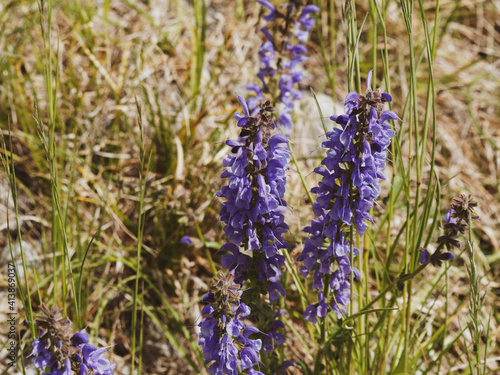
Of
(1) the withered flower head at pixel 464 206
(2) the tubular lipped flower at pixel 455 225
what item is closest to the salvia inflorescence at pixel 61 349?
(2) the tubular lipped flower at pixel 455 225

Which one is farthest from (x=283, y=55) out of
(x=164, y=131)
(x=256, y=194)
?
(x=256, y=194)

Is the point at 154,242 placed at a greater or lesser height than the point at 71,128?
lesser

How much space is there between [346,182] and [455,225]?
54 cm

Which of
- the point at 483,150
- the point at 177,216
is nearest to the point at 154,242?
the point at 177,216

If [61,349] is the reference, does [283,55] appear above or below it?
above

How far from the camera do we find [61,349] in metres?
1.51

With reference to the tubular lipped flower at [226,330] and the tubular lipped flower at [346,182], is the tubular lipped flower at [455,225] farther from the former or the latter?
the tubular lipped flower at [226,330]

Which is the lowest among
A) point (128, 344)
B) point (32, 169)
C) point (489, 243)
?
point (128, 344)

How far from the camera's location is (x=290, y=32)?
3.37 m

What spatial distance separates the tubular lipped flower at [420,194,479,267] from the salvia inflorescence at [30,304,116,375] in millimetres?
A: 1326

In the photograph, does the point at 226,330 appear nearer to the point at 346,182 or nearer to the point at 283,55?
the point at 346,182

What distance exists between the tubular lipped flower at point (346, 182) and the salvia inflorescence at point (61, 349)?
917 millimetres

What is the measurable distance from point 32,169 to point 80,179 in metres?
0.38

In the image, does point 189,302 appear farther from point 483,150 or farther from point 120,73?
point 483,150
